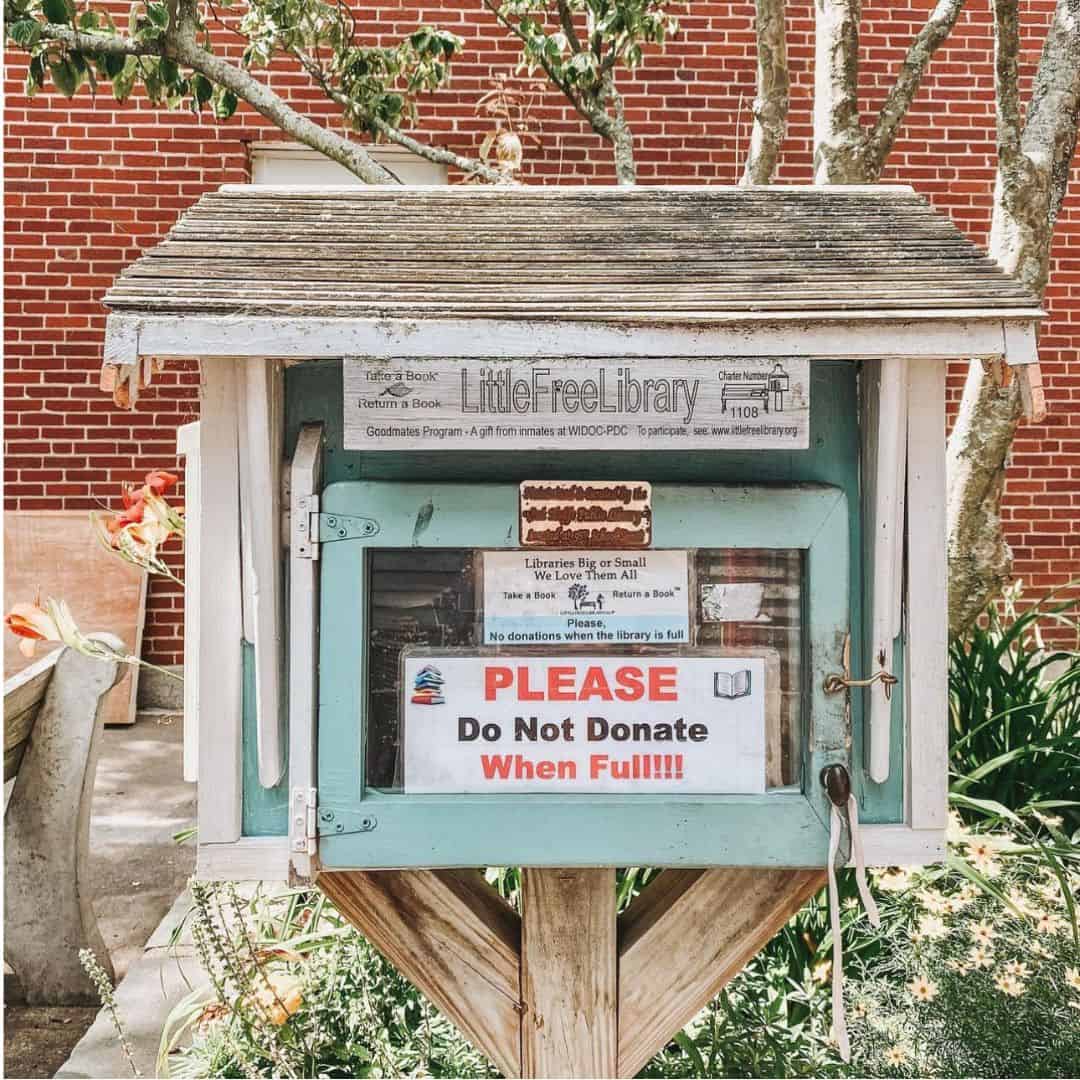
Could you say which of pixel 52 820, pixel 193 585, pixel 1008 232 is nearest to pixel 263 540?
pixel 193 585

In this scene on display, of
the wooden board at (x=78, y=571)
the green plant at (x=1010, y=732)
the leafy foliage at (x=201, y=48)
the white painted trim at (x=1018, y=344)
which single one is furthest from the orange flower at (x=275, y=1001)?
the wooden board at (x=78, y=571)

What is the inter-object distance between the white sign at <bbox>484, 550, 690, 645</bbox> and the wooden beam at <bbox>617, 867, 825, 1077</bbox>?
45cm

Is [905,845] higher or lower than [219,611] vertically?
lower

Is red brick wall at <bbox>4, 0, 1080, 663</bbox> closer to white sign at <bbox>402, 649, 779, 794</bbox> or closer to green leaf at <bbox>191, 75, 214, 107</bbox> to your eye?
green leaf at <bbox>191, 75, 214, 107</bbox>

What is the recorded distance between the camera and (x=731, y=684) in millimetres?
1441

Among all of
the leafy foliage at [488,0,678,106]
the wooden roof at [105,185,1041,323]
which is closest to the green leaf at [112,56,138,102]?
the leafy foliage at [488,0,678,106]

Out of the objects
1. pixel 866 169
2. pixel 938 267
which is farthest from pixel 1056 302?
pixel 938 267

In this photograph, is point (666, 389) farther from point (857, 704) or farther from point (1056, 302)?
point (1056, 302)

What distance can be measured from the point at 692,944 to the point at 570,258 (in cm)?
103

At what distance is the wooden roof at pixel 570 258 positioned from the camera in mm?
1304

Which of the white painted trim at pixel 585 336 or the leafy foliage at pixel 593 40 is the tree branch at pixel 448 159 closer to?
the leafy foliage at pixel 593 40

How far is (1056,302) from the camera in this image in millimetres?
6043

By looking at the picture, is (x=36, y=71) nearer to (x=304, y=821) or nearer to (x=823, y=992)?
(x=304, y=821)


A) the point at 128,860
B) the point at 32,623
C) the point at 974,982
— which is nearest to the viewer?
the point at 974,982
